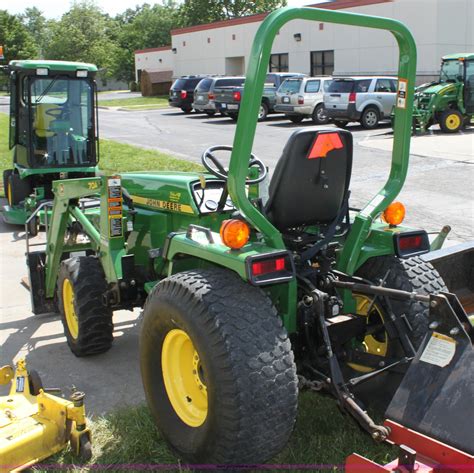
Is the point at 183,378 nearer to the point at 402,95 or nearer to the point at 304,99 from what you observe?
the point at 402,95

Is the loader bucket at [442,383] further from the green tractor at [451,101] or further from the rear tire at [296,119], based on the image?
the rear tire at [296,119]

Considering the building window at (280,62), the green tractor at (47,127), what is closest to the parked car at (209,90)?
the building window at (280,62)

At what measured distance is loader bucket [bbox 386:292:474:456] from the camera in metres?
2.51

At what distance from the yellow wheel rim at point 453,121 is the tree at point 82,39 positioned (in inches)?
1921

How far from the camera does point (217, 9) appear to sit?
56.8 metres

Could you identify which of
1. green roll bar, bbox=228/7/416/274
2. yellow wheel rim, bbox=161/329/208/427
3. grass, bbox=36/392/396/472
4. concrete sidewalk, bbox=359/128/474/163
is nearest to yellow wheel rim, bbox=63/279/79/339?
grass, bbox=36/392/396/472

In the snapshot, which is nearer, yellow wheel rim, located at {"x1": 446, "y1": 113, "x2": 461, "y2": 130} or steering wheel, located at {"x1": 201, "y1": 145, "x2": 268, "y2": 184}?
steering wheel, located at {"x1": 201, "y1": 145, "x2": 268, "y2": 184}

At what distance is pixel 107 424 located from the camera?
12.5 feet

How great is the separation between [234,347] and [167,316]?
1.59 ft

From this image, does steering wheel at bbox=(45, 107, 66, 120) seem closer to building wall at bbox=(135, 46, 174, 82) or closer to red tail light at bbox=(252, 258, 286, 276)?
Result: red tail light at bbox=(252, 258, 286, 276)

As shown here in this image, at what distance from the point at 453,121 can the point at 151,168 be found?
368 inches

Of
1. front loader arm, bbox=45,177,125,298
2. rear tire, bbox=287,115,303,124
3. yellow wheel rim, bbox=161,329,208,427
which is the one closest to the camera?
yellow wheel rim, bbox=161,329,208,427

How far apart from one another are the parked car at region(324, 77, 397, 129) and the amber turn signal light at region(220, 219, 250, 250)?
58.9 ft

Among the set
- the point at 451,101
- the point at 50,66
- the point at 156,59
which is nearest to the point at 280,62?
the point at 451,101
